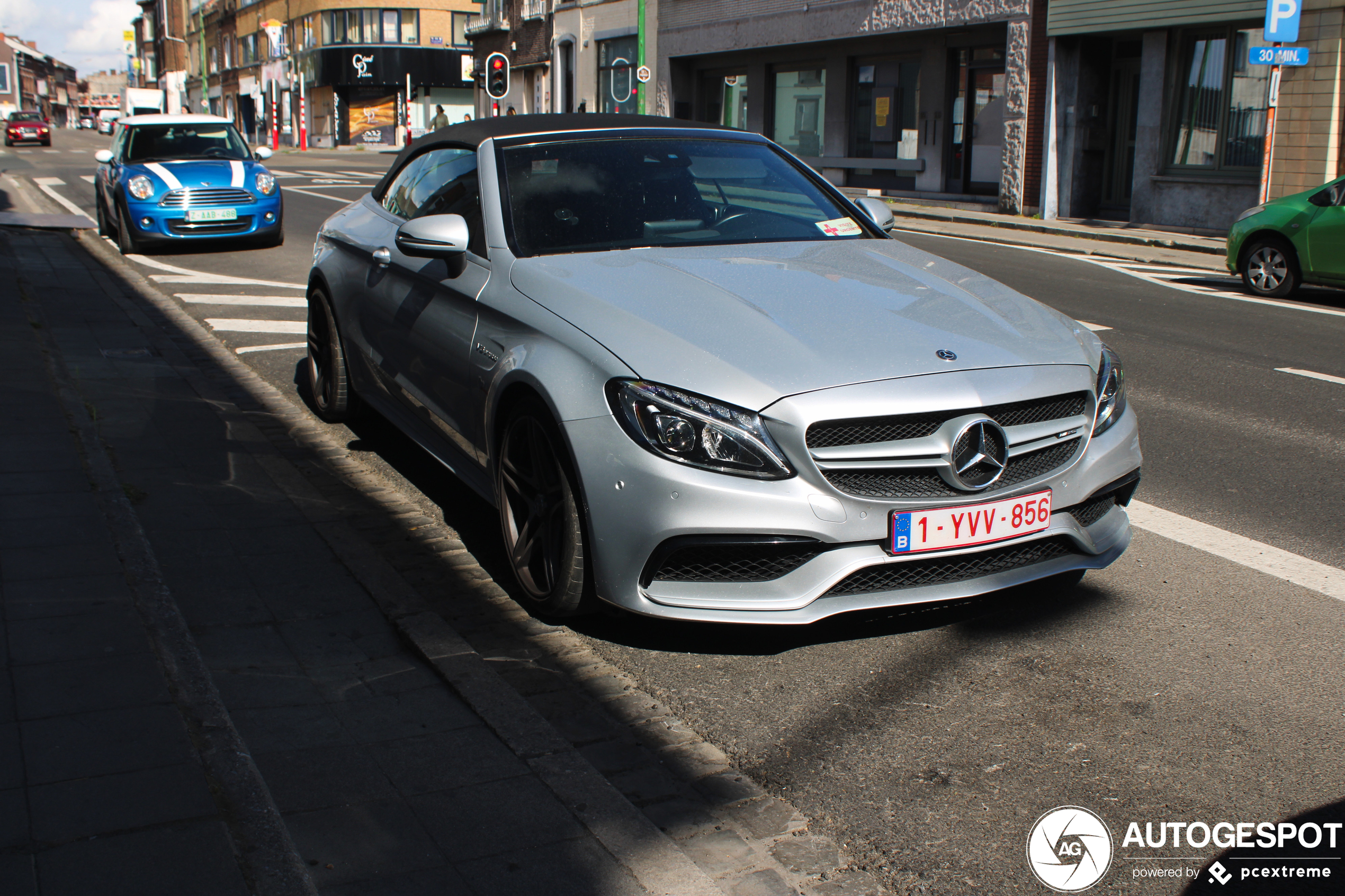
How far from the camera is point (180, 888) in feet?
8.02

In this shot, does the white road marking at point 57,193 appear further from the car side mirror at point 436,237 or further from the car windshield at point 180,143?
the car side mirror at point 436,237

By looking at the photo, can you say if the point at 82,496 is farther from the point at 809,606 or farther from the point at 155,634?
the point at 809,606

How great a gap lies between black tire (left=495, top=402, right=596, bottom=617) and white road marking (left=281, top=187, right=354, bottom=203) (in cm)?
2071

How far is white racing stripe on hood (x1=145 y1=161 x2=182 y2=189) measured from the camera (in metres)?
14.4

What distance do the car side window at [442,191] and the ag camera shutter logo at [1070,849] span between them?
2716mm

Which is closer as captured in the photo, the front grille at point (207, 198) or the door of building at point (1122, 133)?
the front grille at point (207, 198)

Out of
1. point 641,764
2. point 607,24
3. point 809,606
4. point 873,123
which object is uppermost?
point 607,24

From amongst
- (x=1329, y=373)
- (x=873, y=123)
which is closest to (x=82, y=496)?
(x=1329, y=373)

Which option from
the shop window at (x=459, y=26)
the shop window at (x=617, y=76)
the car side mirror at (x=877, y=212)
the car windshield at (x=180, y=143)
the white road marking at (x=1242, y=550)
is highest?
the shop window at (x=459, y=26)

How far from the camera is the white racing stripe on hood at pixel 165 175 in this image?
1445cm

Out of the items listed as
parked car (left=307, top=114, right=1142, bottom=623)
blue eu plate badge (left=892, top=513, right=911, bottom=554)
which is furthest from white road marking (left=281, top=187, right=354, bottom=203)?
blue eu plate badge (left=892, top=513, right=911, bottom=554)

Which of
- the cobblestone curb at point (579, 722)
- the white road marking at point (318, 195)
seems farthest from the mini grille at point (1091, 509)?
the white road marking at point (318, 195)

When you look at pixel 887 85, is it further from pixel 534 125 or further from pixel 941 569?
pixel 941 569

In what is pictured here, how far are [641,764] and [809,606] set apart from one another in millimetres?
652
